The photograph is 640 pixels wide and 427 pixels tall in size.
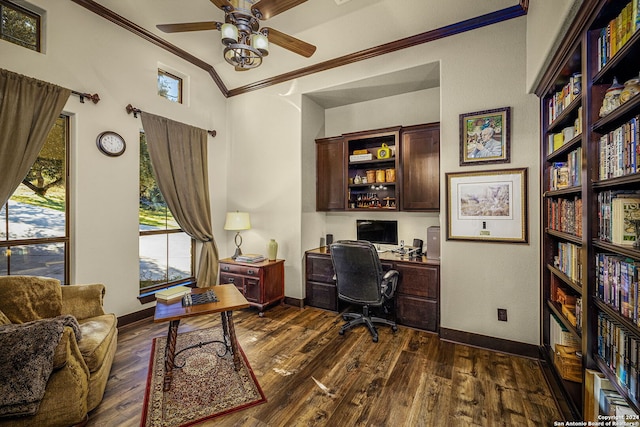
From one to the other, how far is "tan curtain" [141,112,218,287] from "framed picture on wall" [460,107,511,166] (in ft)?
11.4

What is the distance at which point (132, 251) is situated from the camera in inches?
133

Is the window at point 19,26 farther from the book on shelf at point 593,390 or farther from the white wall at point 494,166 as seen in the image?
the book on shelf at point 593,390

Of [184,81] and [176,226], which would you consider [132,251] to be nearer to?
[176,226]

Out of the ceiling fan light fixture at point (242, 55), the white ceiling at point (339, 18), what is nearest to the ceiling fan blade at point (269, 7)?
the ceiling fan light fixture at point (242, 55)

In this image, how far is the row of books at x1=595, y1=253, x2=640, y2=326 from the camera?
1.22 metres

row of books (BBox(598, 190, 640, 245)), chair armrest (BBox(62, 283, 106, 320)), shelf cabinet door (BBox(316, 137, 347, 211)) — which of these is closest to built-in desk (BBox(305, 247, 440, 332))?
shelf cabinet door (BBox(316, 137, 347, 211))

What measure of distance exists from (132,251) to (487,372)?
3.98 m

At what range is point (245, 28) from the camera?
2.12 m

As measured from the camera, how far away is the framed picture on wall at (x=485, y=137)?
267cm

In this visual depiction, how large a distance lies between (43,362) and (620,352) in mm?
3017

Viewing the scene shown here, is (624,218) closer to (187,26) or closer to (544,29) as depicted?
(544,29)

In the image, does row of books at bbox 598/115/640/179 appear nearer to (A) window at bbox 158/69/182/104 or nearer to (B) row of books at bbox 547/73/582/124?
(B) row of books at bbox 547/73/582/124

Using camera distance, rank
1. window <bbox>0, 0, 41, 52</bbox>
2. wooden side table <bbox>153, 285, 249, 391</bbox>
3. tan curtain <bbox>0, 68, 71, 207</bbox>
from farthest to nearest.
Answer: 1. window <bbox>0, 0, 41, 52</bbox>
2. tan curtain <bbox>0, 68, 71, 207</bbox>
3. wooden side table <bbox>153, 285, 249, 391</bbox>

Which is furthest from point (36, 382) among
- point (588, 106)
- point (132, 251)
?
point (588, 106)
